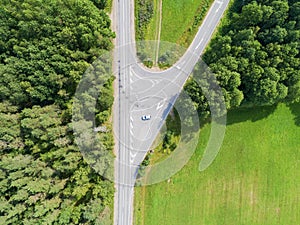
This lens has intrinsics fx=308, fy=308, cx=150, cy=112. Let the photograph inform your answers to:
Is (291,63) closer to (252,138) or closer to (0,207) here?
(252,138)

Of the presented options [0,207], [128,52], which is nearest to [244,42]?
[128,52]

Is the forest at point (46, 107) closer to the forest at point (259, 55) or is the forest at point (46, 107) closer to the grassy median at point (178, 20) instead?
the grassy median at point (178, 20)

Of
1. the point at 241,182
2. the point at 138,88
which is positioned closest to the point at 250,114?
the point at 241,182

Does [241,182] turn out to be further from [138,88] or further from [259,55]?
[138,88]

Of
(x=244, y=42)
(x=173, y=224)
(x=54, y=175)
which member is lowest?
(x=173, y=224)

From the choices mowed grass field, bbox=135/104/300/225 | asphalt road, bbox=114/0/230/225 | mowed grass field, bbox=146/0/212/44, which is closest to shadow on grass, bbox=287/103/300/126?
mowed grass field, bbox=135/104/300/225

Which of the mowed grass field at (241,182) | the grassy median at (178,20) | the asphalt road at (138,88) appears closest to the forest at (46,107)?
the asphalt road at (138,88)
